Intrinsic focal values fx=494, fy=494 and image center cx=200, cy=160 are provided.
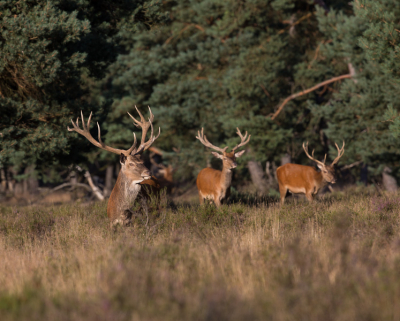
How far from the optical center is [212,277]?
15.1 feet

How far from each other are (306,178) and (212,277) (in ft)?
27.4

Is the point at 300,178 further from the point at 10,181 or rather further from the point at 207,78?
the point at 10,181

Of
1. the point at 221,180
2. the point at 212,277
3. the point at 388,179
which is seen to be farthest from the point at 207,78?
the point at 212,277

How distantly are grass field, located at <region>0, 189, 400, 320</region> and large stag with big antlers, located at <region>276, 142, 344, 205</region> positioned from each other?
5055 millimetres

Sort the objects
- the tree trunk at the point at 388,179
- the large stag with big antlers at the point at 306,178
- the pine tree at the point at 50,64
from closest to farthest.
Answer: the pine tree at the point at 50,64, the large stag with big antlers at the point at 306,178, the tree trunk at the point at 388,179

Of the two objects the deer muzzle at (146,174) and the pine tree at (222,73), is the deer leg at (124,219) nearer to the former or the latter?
the deer muzzle at (146,174)

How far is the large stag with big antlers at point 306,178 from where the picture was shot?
12219mm

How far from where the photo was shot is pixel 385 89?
47.4ft

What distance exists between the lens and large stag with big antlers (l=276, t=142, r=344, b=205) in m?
12.2

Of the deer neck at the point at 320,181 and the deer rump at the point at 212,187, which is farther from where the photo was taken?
the deer neck at the point at 320,181

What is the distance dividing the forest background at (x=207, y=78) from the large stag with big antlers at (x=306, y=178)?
1879 millimetres

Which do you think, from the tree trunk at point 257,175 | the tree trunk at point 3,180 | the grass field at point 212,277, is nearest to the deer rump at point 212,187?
the grass field at point 212,277

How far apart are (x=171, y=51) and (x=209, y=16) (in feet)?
8.80

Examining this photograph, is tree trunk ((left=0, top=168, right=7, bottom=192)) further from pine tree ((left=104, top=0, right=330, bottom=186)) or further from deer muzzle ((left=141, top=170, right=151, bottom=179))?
deer muzzle ((left=141, top=170, right=151, bottom=179))
